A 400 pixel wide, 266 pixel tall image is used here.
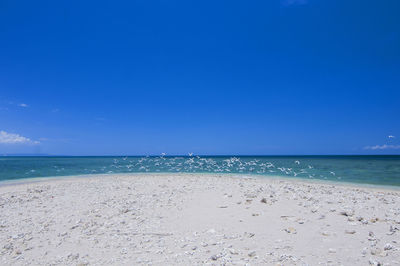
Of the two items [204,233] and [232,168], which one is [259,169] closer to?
[232,168]

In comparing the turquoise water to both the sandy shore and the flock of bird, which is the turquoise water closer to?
the flock of bird

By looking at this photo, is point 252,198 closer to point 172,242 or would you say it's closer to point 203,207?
point 203,207


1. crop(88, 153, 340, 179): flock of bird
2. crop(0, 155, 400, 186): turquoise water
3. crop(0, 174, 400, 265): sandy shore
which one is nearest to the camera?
crop(0, 174, 400, 265): sandy shore

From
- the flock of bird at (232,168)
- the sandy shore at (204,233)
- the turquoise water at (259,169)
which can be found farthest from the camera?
the flock of bird at (232,168)

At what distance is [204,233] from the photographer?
640 cm

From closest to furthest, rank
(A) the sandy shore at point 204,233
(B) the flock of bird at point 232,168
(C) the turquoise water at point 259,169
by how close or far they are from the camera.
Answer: (A) the sandy shore at point 204,233, (C) the turquoise water at point 259,169, (B) the flock of bird at point 232,168

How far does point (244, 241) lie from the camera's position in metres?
5.73

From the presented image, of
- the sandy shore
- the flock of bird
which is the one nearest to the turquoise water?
the flock of bird

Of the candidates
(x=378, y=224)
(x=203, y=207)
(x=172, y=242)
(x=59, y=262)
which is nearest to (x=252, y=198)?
(x=203, y=207)


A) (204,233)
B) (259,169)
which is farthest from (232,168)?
(204,233)

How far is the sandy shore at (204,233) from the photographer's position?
496cm

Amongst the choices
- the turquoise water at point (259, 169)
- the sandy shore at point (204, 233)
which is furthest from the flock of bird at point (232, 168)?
the sandy shore at point (204, 233)

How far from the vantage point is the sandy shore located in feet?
16.3

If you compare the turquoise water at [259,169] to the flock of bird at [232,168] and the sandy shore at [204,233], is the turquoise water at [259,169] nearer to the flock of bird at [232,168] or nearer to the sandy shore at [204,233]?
the flock of bird at [232,168]
